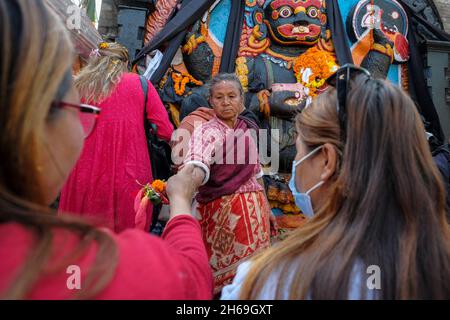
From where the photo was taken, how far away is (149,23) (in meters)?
4.84

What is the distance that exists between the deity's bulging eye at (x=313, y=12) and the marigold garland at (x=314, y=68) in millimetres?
440

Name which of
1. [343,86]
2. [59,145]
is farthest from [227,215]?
[59,145]

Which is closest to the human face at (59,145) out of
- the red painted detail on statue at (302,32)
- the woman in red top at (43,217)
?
the woman in red top at (43,217)

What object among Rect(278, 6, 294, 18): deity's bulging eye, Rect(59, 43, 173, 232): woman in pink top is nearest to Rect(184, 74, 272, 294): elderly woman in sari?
Rect(59, 43, 173, 232): woman in pink top

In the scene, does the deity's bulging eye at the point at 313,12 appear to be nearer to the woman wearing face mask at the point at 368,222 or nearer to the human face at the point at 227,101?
the human face at the point at 227,101

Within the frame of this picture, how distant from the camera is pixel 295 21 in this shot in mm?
5160

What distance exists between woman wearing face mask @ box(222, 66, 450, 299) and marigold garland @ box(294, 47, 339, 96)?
3865mm

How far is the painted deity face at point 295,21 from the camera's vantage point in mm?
→ 5133

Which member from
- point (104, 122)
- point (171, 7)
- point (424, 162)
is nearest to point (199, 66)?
point (171, 7)

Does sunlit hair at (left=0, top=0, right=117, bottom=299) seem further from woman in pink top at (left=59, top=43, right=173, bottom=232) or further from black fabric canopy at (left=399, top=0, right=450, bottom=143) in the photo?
black fabric canopy at (left=399, top=0, right=450, bottom=143)

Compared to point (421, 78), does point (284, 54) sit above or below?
above

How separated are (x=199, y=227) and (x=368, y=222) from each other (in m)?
0.50

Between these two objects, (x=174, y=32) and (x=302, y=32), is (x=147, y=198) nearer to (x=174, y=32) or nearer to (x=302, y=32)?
(x=174, y=32)
